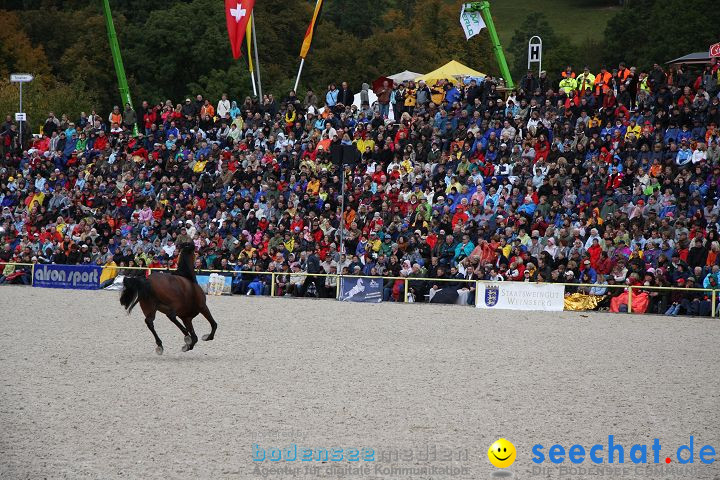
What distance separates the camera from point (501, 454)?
26.6 ft

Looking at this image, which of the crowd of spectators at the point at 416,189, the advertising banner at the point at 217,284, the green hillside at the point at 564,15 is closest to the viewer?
the crowd of spectators at the point at 416,189

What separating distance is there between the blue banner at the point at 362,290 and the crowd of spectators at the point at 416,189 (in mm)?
364

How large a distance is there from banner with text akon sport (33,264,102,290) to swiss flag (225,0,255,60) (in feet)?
32.5

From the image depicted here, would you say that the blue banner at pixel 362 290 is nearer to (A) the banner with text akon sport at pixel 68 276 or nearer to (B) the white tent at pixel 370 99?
(A) the banner with text akon sport at pixel 68 276

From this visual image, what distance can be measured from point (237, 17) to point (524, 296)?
1639 centimetres

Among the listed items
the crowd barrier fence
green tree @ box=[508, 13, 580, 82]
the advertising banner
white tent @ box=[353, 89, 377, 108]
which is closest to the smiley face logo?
the crowd barrier fence

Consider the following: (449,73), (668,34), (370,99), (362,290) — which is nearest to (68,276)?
(362,290)

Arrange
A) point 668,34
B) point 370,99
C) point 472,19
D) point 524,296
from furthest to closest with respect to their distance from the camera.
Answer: point 668,34, point 472,19, point 370,99, point 524,296

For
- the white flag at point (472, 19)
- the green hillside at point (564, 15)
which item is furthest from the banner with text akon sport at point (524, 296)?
the green hillside at point (564, 15)

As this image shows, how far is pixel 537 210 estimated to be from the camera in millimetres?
24422

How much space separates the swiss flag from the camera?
34.2 m

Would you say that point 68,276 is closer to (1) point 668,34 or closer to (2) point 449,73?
(2) point 449,73

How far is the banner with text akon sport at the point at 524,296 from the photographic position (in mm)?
22703

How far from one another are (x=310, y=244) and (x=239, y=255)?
2.03 m
